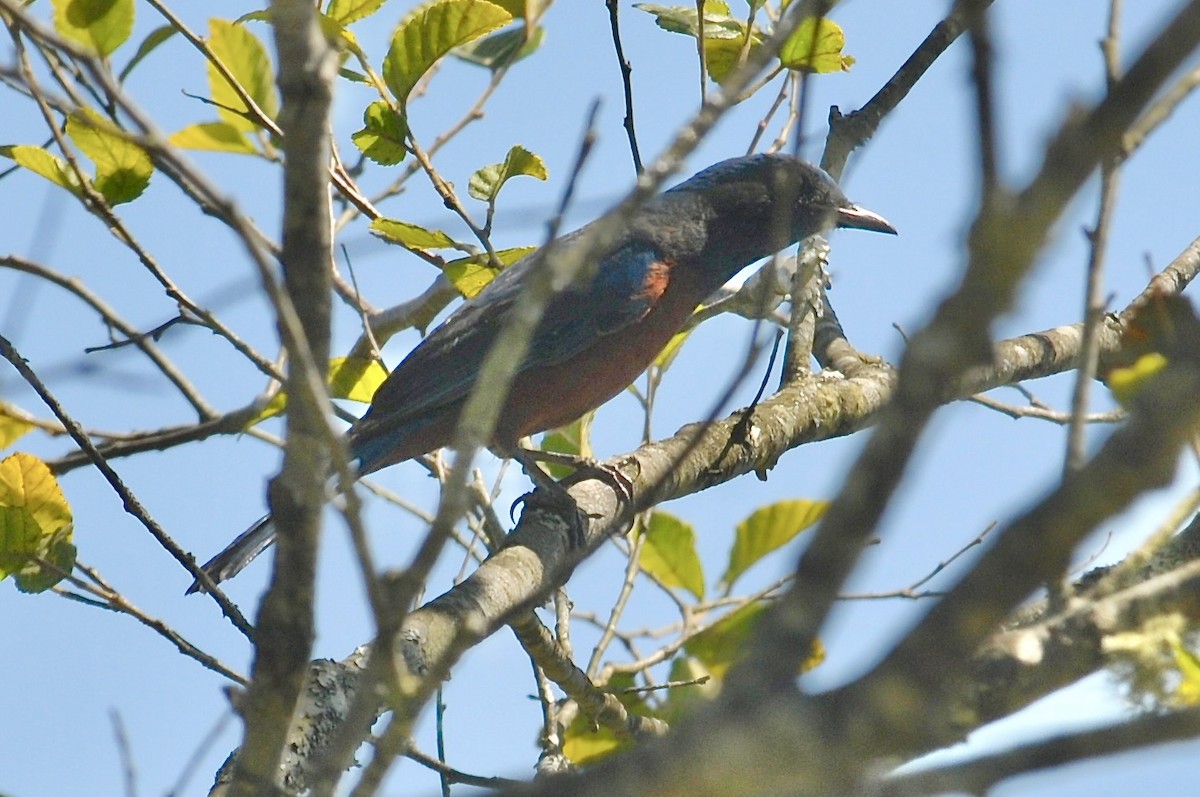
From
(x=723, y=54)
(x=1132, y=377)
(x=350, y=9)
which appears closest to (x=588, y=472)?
(x=723, y=54)

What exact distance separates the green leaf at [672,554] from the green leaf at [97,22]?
2.25 metres

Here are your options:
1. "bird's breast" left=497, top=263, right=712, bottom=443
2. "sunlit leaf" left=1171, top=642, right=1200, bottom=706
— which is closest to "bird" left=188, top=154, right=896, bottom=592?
"bird's breast" left=497, top=263, right=712, bottom=443

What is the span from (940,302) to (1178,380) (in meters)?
0.23

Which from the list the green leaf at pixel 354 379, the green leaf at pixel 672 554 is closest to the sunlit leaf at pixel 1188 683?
the green leaf at pixel 672 554

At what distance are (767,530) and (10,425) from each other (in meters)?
2.54

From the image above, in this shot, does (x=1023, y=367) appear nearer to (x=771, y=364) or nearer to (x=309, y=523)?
(x=771, y=364)

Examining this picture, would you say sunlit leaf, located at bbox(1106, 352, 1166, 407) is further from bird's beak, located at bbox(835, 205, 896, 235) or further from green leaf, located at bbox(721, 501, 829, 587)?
bird's beak, located at bbox(835, 205, 896, 235)

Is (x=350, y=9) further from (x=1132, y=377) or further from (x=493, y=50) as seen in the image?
(x=1132, y=377)

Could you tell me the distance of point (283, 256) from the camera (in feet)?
5.81

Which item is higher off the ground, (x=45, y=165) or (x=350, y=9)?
(x=350, y=9)

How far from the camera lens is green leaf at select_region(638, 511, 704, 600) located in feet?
15.4

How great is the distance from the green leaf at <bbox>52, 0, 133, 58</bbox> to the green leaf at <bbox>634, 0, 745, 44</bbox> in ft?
5.26

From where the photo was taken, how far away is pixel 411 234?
13.1 ft

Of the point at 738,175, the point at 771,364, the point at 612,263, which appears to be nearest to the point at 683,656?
the point at 771,364
